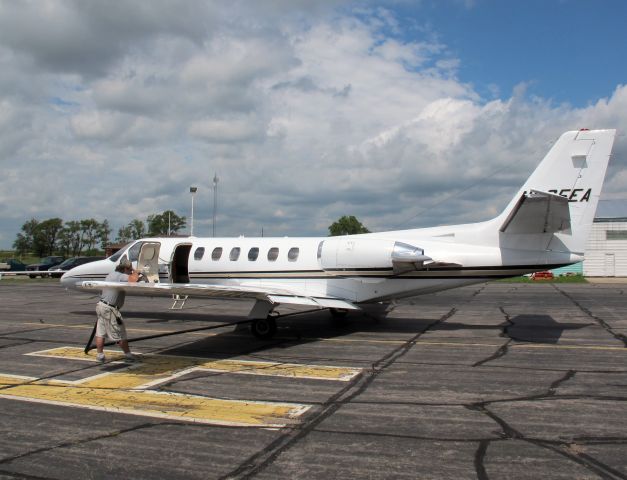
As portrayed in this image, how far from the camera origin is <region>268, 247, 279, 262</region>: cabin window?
16.4 metres

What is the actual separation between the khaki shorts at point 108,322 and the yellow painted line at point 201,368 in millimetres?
788

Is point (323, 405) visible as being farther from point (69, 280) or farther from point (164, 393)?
point (69, 280)

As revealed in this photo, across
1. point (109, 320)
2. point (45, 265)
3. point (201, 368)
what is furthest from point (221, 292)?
point (45, 265)

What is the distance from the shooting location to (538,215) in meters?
13.1

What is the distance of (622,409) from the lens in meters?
7.54

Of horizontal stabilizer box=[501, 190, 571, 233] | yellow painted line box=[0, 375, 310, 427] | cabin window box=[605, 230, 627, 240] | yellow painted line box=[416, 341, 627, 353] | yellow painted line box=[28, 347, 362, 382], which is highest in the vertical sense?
cabin window box=[605, 230, 627, 240]

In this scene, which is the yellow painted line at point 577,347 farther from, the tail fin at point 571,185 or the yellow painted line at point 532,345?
the tail fin at point 571,185

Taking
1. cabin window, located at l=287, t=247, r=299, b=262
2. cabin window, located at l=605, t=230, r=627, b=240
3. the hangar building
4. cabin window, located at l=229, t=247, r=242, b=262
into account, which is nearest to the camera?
cabin window, located at l=287, t=247, r=299, b=262

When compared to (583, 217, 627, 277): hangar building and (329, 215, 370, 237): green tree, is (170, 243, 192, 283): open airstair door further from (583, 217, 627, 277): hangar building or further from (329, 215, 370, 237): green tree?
(329, 215, 370, 237): green tree

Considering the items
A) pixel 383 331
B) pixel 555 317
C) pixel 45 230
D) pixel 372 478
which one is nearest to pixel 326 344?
pixel 383 331

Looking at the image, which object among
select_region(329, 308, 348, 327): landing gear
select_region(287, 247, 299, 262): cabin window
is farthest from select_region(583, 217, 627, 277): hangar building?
select_region(287, 247, 299, 262): cabin window

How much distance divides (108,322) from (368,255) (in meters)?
7.03

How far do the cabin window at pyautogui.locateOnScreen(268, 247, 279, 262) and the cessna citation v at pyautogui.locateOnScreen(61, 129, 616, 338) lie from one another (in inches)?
1.3

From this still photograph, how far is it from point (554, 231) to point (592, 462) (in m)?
8.76
